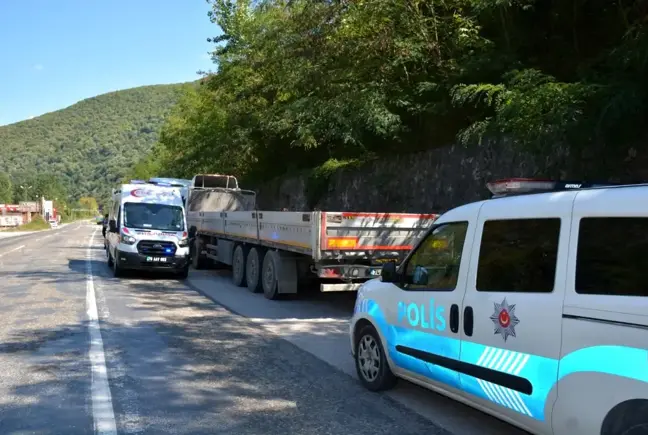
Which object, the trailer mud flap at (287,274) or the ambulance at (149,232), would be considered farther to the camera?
the ambulance at (149,232)

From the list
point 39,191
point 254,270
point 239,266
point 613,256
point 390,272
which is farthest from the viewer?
point 39,191

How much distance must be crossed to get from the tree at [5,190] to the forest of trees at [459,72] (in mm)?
149095

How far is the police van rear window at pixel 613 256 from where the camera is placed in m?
3.20

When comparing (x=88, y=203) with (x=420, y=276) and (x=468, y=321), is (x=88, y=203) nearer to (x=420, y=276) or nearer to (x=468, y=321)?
(x=420, y=276)

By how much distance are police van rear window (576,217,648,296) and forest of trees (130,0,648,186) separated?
576cm

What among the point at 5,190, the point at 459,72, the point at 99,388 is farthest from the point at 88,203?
the point at 99,388

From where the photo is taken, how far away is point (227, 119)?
2930cm

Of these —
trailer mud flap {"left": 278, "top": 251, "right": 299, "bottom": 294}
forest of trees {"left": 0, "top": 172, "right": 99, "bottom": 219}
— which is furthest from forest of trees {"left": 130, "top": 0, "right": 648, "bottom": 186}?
forest of trees {"left": 0, "top": 172, "right": 99, "bottom": 219}

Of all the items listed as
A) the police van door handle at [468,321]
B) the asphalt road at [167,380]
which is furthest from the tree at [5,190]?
the police van door handle at [468,321]

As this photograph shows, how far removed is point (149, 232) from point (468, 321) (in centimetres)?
1227

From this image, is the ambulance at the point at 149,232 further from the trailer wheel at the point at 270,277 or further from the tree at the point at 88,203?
the tree at the point at 88,203

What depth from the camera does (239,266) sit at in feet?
45.3

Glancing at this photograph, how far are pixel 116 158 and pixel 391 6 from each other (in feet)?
489

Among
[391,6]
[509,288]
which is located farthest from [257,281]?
[509,288]
